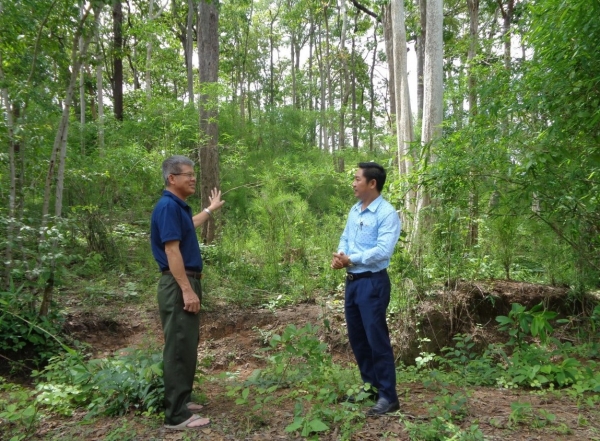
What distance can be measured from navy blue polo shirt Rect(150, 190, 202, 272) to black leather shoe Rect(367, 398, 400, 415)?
1477mm

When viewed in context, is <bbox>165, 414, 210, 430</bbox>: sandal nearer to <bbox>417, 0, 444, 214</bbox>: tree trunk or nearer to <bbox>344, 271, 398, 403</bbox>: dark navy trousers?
<bbox>344, 271, 398, 403</bbox>: dark navy trousers

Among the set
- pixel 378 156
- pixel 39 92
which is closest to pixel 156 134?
pixel 39 92

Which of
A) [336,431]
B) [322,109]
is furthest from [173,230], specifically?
[322,109]

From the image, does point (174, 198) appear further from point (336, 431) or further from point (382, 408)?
point (382, 408)

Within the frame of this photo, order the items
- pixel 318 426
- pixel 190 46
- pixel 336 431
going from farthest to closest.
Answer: pixel 190 46 < pixel 336 431 < pixel 318 426

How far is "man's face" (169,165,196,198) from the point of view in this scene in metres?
3.05

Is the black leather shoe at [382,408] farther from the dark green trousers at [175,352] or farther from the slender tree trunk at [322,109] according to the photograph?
the slender tree trunk at [322,109]

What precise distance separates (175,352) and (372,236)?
58.7 inches

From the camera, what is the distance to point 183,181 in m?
3.06

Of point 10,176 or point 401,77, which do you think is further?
point 401,77

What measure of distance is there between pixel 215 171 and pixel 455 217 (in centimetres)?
498

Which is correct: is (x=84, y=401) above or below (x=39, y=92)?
below

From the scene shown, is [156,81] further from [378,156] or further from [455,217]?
[455,217]

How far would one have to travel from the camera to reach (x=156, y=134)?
10562mm
